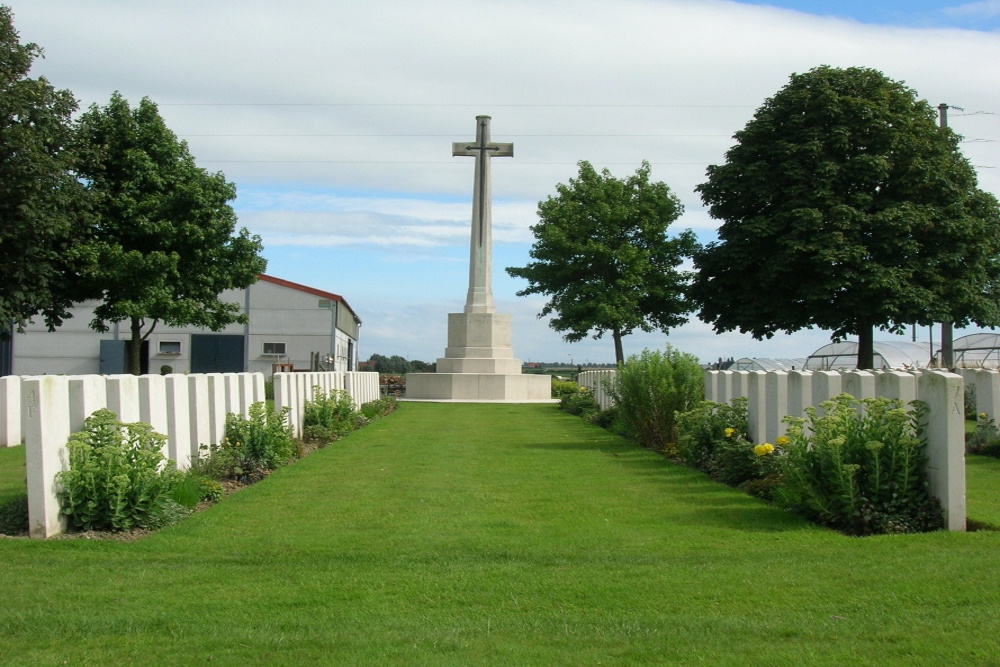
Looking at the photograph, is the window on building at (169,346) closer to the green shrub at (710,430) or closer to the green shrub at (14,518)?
the green shrub at (710,430)

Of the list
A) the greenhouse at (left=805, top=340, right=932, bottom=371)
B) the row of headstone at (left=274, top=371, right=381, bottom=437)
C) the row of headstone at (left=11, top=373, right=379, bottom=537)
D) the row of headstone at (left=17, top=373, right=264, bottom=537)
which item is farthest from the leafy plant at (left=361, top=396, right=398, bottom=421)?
the greenhouse at (left=805, top=340, right=932, bottom=371)

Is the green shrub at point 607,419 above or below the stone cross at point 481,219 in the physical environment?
below

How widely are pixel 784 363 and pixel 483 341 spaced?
15142 mm

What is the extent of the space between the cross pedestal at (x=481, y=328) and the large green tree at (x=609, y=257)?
4685 millimetres

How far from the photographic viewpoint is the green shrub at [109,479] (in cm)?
636

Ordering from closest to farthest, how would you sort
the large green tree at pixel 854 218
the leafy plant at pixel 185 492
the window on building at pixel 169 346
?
the leafy plant at pixel 185 492, the large green tree at pixel 854 218, the window on building at pixel 169 346

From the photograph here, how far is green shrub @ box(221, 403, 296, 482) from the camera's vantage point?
30.5 feet

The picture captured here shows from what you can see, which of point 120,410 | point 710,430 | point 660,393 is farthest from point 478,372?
point 120,410

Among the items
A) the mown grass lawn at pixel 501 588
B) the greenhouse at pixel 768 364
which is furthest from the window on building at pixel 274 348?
the mown grass lawn at pixel 501 588

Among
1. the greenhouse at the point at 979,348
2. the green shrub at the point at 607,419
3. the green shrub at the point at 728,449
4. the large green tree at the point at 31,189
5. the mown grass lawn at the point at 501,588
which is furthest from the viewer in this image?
the greenhouse at the point at 979,348

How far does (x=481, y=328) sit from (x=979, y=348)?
17.1m

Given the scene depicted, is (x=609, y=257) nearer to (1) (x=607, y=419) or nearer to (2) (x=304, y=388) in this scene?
(1) (x=607, y=419)

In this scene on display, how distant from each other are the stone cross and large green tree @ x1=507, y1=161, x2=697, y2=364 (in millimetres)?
4646

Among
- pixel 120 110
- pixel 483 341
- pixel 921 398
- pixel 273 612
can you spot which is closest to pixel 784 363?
pixel 483 341
